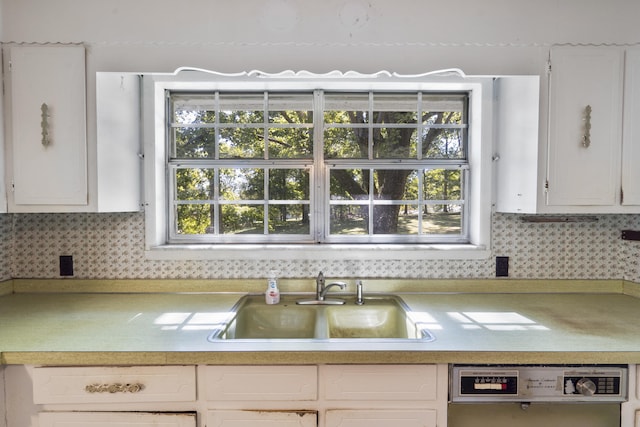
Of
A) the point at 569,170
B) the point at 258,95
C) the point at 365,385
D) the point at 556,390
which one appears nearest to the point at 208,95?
the point at 258,95

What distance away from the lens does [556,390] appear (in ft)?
4.22

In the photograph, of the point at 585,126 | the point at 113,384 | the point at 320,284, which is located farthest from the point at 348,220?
the point at 113,384

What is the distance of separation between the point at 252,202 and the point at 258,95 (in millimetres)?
622

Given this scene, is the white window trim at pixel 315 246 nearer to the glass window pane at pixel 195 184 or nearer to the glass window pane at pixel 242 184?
the glass window pane at pixel 195 184

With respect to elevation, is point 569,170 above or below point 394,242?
above

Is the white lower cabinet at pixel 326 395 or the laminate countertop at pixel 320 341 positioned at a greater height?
the laminate countertop at pixel 320 341

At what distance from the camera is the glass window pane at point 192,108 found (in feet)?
7.03

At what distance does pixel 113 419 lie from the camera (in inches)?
51.3

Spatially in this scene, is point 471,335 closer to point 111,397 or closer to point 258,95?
point 111,397

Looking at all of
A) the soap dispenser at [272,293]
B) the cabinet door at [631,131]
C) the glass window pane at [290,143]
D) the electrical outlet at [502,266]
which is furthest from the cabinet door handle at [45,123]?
the cabinet door at [631,131]

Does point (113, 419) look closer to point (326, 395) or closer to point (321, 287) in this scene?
Answer: point (326, 395)

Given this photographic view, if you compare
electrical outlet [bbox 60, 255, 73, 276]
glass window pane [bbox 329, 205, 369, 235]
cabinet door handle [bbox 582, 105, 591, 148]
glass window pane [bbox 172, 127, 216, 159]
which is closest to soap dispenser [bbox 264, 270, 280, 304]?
glass window pane [bbox 329, 205, 369, 235]

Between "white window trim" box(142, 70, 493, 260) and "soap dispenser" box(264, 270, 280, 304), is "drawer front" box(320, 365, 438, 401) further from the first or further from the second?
"white window trim" box(142, 70, 493, 260)

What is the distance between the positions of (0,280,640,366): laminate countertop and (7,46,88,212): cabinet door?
55 cm
